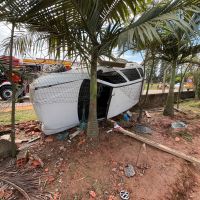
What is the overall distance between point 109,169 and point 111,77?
2.10 metres

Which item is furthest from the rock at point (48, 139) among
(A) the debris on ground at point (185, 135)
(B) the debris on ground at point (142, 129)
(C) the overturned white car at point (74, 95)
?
(A) the debris on ground at point (185, 135)

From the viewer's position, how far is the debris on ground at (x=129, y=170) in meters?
3.54

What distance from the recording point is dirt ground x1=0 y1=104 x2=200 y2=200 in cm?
323

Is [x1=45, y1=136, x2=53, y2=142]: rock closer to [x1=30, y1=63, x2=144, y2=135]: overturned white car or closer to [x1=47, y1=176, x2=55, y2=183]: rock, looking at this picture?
[x1=30, y1=63, x2=144, y2=135]: overturned white car

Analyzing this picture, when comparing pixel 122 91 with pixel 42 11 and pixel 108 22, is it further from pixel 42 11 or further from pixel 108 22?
pixel 42 11

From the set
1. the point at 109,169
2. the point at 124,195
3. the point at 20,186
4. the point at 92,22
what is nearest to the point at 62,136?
the point at 109,169

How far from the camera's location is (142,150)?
13.3 feet

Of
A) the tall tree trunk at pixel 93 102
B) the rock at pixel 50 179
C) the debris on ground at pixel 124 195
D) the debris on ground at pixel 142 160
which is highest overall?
the tall tree trunk at pixel 93 102

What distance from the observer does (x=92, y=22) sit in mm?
3287

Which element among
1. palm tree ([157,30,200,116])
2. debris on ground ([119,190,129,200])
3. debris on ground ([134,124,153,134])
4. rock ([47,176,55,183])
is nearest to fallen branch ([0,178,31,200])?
rock ([47,176,55,183])

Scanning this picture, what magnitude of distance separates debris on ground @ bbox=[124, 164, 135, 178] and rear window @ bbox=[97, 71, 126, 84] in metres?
1.89

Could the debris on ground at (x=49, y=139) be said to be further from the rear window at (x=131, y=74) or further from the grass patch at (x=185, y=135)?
the grass patch at (x=185, y=135)

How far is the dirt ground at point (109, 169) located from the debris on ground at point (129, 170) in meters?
0.06

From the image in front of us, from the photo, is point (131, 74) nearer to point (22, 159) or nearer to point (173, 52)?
point (173, 52)
